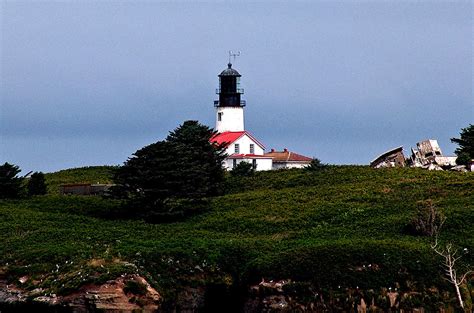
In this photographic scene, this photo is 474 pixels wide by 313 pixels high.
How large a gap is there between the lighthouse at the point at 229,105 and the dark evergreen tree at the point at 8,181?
2835 cm

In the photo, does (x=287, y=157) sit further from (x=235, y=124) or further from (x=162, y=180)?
(x=162, y=180)

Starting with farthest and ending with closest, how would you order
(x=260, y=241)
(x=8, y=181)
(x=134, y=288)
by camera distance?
(x=8, y=181) → (x=260, y=241) → (x=134, y=288)

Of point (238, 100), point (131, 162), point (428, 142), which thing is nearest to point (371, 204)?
point (131, 162)

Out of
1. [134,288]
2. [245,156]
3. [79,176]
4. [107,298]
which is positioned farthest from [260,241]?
[79,176]

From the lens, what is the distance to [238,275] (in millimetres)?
46438

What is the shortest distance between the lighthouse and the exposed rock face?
162 feet

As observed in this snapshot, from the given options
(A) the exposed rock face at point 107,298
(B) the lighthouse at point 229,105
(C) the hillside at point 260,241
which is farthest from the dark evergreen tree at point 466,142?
(A) the exposed rock face at point 107,298

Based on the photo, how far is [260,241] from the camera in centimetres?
5003

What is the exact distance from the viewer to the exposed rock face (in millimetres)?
42688

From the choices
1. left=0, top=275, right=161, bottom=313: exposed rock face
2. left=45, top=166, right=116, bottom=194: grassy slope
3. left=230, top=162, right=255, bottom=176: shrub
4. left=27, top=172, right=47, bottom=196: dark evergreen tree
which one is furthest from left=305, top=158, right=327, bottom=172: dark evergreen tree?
left=0, top=275, right=161, bottom=313: exposed rock face

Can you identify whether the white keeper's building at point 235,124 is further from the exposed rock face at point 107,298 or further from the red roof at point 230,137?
the exposed rock face at point 107,298

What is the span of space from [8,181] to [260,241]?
22507mm

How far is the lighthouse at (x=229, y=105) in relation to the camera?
3652 inches

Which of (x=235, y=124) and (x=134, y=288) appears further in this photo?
(x=235, y=124)
